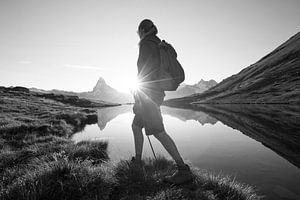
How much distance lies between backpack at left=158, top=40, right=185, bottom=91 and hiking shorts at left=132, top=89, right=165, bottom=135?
1.36 ft

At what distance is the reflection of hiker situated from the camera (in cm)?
482

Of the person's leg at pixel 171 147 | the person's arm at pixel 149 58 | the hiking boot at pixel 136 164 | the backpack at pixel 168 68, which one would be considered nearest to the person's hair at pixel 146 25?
the person's arm at pixel 149 58

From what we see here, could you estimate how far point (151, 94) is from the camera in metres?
5.27

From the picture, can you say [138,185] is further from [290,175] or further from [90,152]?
[290,175]

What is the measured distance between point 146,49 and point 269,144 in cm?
1114

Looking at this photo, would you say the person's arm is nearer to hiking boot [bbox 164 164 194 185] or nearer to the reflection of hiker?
the reflection of hiker

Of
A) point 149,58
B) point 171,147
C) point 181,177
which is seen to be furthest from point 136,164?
point 149,58

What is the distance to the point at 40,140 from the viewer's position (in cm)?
1002

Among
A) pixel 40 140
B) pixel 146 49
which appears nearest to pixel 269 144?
pixel 146 49

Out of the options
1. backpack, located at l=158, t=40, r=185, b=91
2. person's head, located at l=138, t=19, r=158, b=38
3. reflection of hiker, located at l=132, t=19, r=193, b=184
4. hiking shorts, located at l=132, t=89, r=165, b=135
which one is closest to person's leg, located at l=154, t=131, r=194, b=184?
reflection of hiker, located at l=132, t=19, r=193, b=184

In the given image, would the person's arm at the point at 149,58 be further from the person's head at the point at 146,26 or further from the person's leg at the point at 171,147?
the person's leg at the point at 171,147

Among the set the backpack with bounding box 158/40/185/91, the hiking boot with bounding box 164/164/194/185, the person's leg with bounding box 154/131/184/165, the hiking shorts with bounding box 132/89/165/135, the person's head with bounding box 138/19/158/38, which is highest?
the person's head with bounding box 138/19/158/38

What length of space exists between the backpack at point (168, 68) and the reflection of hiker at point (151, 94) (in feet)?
0.49

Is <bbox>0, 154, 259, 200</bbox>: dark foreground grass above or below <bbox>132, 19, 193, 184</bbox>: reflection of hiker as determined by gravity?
below
